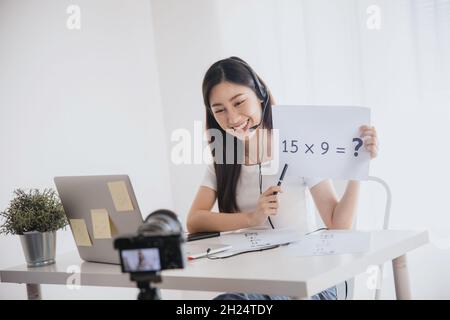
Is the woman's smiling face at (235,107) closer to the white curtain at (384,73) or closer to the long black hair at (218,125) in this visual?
the long black hair at (218,125)

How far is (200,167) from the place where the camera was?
3398mm

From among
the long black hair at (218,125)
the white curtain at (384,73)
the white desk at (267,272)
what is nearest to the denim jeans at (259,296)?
the white desk at (267,272)

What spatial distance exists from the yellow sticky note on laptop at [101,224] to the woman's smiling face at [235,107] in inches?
22.9

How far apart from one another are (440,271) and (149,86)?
5.62 feet

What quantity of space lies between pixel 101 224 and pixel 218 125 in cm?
64

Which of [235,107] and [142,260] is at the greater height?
[235,107]

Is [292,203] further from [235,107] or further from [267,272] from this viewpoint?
[267,272]

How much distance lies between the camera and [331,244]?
64.2 inches

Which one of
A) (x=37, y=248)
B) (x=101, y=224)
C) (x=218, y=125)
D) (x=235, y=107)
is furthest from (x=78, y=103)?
(x=101, y=224)

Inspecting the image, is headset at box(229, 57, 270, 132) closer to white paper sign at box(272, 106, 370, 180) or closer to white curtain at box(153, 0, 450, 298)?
white paper sign at box(272, 106, 370, 180)

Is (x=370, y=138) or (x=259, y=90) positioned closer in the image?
(x=370, y=138)

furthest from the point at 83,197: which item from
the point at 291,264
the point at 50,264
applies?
the point at 291,264

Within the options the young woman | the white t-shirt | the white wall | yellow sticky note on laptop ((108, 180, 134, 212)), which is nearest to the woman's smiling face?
the young woman
